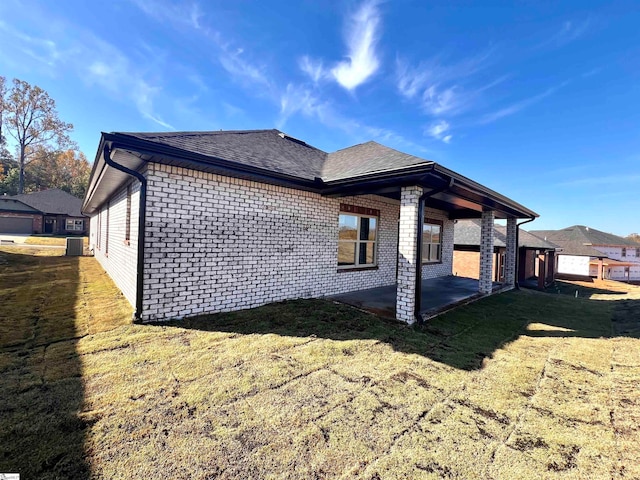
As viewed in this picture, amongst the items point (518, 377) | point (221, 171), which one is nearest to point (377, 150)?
point (221, 171)

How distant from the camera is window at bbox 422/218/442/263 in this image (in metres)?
11.0

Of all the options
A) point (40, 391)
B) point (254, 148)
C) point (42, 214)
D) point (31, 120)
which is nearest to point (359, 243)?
point (254, 148)

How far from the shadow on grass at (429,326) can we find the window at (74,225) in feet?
128

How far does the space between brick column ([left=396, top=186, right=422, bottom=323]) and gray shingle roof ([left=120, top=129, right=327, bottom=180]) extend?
7.74 ft

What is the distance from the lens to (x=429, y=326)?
520cm

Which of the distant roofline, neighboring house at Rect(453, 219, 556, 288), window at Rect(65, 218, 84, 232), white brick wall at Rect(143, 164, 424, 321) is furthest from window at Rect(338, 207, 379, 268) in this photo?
window at Rect(65, 218, 84, 232)

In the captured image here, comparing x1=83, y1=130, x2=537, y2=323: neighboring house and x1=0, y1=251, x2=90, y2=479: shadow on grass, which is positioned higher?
x1=83, y1=130, x2=537, y2=323: neighboring house

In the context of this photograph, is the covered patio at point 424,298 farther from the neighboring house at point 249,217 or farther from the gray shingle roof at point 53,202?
the gray shingle roof at point 53,202

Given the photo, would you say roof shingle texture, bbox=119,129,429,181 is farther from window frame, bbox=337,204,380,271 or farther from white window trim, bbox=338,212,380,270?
white window trim, bbox=338,212,380,270

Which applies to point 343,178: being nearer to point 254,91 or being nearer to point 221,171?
point 221,171

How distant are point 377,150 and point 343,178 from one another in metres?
2.49

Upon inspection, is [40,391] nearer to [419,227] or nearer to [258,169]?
[258,169]

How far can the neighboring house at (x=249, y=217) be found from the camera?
14.9 feet

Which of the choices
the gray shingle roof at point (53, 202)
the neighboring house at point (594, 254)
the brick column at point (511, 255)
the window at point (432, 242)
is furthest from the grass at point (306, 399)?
the gray shingle roof at point (53, 202)
